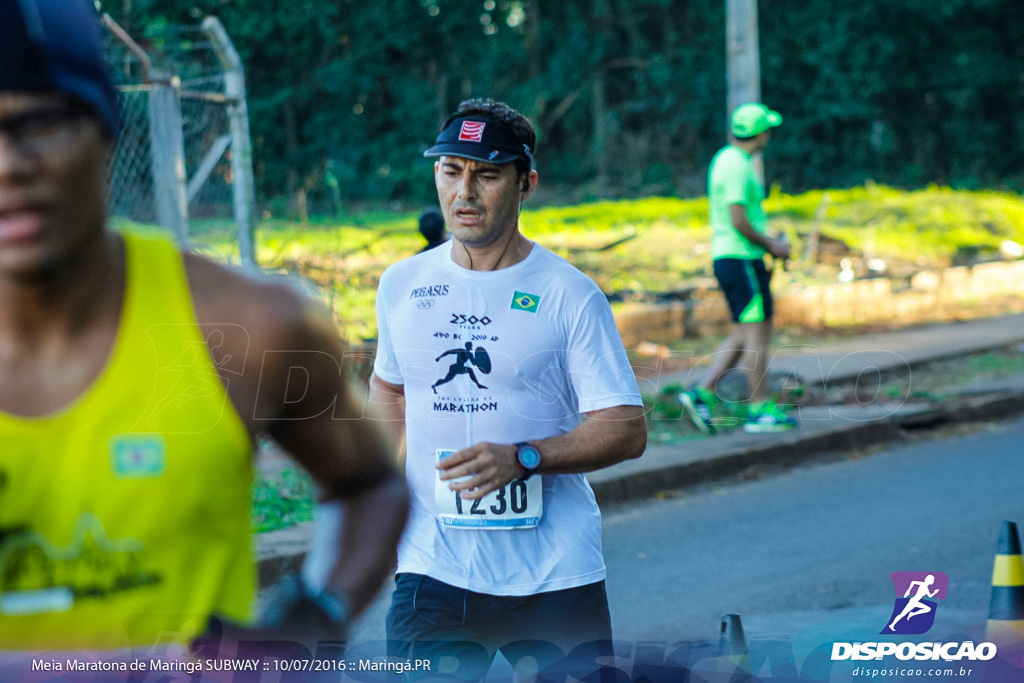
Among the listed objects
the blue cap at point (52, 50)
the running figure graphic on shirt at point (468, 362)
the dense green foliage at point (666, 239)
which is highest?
the blue cap at point (52, 50)

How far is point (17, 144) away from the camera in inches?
63.7

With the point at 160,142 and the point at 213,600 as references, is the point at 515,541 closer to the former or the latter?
the point at 213,600

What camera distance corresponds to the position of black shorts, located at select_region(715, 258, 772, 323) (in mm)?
8609

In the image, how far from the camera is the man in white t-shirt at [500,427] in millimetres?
3422

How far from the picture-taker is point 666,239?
1759 centimetres

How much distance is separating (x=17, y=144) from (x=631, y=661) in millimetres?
3456

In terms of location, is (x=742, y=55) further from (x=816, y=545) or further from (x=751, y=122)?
(x=816, y=545)

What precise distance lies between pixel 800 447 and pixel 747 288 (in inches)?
43.7

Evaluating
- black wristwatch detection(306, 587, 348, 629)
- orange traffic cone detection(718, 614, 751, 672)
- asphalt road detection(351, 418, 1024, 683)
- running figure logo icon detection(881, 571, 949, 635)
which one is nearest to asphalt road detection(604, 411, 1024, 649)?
asphalt road detection(351, 418, 1024, 683)

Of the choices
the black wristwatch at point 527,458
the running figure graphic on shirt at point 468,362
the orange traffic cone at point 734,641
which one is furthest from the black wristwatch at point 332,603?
the orange traffic cone at point 734,641

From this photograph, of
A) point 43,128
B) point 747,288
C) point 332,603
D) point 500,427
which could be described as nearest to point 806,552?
point 747,288

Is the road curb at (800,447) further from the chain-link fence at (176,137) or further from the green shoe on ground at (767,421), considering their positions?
the chain-link fence at (176,137)

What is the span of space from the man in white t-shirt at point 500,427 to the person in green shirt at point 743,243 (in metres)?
5.05

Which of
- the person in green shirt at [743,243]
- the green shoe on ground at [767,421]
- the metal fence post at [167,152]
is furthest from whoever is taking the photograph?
the green shoe on ground at [767,421]
